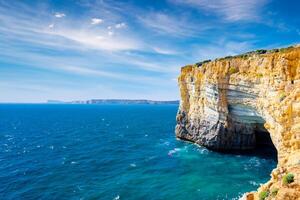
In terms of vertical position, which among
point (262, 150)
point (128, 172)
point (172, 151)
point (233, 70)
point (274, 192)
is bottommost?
Result: point (128, 172)

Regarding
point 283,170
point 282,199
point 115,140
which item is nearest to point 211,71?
point 115,140

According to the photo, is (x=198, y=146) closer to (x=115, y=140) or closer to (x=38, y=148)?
(x=115, y=140)

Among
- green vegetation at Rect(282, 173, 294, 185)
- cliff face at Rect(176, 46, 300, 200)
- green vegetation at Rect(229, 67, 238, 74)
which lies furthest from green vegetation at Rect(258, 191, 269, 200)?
green vegetation at Rect(229, 67, 238, 74)

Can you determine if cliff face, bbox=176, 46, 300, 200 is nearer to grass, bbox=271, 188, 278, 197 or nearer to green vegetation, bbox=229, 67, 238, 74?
green vegetation, bbox=229, 67, 238, 74

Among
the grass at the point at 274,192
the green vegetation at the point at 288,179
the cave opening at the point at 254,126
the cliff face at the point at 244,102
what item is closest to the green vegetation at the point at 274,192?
the grass at the point at 274,192

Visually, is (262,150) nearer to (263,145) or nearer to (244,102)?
(263,145)

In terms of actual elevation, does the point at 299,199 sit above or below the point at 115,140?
above

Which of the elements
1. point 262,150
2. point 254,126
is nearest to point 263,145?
point 262,150

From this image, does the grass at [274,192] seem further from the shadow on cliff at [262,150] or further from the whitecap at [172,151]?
the whitecap at [172,151]
